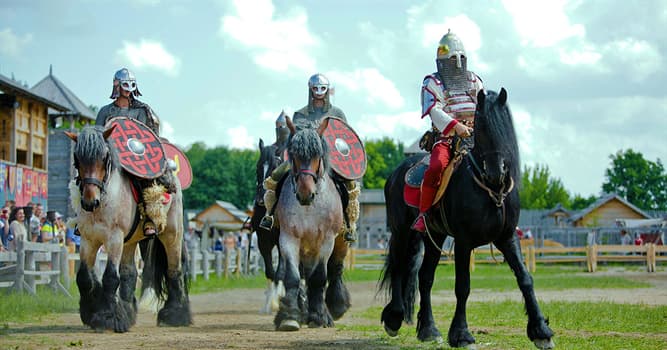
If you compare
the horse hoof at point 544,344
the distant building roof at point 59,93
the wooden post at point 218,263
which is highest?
the distant building roof at point 59,93

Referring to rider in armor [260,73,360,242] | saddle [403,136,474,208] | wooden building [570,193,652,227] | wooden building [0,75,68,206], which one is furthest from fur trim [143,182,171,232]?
wooden building [570,193,652,227]

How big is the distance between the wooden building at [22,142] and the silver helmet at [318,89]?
2181 centimetres

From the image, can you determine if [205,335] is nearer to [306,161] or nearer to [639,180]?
[306,161]

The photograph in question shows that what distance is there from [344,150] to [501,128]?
13.2ft

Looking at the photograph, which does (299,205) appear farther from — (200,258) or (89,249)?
(200,258)

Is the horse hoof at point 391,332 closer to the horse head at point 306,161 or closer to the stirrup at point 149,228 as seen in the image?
the horse head at point 306,161

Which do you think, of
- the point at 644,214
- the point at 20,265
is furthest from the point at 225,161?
the point at 20,265

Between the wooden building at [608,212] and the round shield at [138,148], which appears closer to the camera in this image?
the round shield at [138,148]

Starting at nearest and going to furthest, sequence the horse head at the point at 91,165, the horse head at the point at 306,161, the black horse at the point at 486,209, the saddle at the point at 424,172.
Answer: the black horse at the point at 486,209
the saddle at the point at 424,172
the horse head at the point at 91,165
the horse head at the point at 306,161

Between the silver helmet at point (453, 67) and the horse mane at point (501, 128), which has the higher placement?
the silver helmet at point (453, 67)

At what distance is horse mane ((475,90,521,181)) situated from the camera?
8.27 meters

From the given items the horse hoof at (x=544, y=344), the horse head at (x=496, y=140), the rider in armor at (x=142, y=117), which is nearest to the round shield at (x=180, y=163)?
the rider in armor at (x=142, y=117)

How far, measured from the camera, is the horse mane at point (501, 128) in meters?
8.27

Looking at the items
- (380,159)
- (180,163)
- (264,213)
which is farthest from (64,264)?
(380,159)
